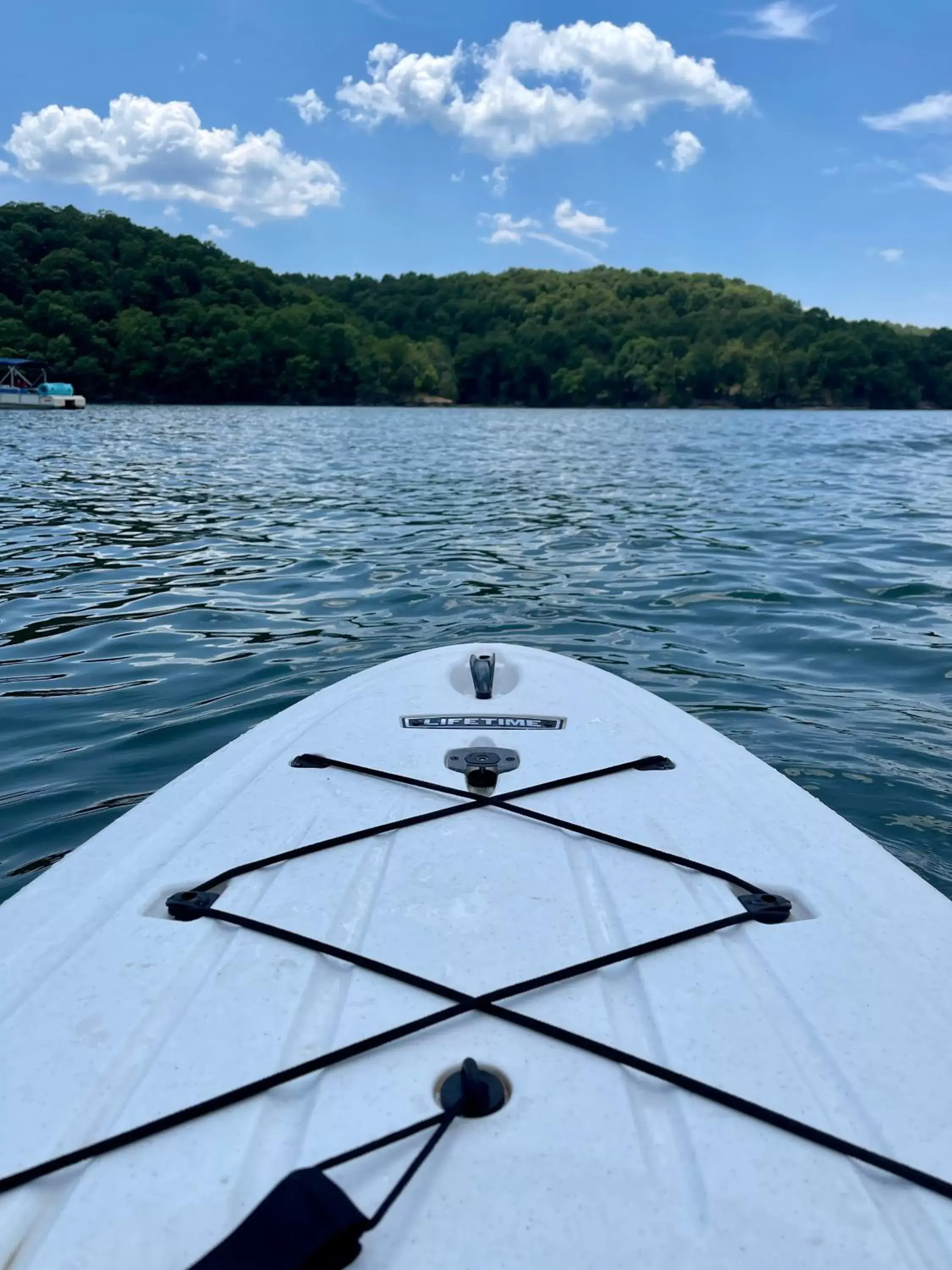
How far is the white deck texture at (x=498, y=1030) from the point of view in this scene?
3.91 feet

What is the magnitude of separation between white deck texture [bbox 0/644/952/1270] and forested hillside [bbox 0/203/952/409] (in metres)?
66.5

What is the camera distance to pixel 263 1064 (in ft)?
4.78

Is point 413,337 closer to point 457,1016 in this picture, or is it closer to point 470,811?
point 470,811

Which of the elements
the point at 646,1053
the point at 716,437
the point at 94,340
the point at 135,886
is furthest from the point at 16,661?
the point at 94,340

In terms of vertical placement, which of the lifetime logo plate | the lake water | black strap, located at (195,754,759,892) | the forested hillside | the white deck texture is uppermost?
the forested hillside

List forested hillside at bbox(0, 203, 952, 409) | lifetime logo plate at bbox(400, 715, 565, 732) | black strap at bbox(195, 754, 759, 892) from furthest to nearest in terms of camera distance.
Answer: forested hillside at bbox(0, 203, 952, 409) → lifetime logo plate at bbox(400, 715, 565, 732) → black strap at bbox(195, 754, 759, 892)

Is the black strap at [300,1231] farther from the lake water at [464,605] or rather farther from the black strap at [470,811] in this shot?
the lake water at [464,605]

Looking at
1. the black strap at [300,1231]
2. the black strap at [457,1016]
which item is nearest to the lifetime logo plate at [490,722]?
the black strap at [457,1016]

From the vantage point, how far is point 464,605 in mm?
6871

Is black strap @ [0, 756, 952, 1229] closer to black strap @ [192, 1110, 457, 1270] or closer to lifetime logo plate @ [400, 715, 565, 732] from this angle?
black strap @ [192, 1110, 457, 1270]

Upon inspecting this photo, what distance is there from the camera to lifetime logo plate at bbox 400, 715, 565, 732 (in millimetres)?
2906

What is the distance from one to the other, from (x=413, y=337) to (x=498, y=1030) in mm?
98889

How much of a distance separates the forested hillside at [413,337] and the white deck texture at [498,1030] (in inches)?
2616

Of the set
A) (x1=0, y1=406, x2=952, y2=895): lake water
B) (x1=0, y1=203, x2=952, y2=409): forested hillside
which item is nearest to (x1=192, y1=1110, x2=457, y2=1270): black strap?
(x1=0, y1=406, x2=952, y2=895): lake water
